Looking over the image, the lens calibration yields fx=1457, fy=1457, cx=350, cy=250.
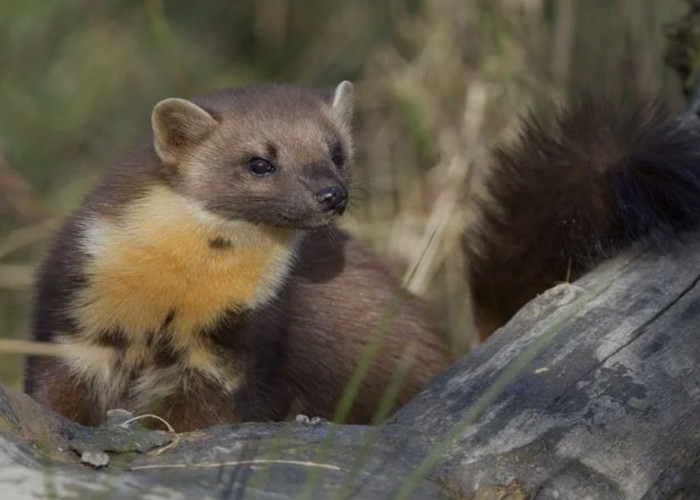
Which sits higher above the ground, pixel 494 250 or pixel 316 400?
pixel 494 250

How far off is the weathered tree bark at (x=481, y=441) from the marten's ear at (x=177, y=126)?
0.92 meters

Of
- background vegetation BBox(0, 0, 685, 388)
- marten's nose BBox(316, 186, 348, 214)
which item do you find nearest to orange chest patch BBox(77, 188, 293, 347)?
marten's nose BBox(316, 186, 348, 214)

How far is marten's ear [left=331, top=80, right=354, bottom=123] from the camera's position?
12.9 feet

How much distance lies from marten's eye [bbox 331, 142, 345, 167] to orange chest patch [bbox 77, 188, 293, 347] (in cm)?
31

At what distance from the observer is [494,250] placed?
411 cm

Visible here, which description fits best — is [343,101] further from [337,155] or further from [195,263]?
[195,263]

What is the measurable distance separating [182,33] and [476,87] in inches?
63.7

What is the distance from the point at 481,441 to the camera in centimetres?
277

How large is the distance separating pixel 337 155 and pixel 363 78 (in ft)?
8.45

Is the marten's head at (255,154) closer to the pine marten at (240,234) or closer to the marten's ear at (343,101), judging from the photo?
the pine marten at (240,234)

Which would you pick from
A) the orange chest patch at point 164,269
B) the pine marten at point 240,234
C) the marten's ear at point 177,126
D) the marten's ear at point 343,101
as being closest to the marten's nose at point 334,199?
the pine marten at point 240,234

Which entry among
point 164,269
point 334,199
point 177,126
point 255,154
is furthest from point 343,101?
point 164,269

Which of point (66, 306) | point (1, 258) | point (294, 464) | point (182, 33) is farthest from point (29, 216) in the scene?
point (294, 464)

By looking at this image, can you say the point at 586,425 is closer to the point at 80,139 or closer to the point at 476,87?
the point at 476,87
